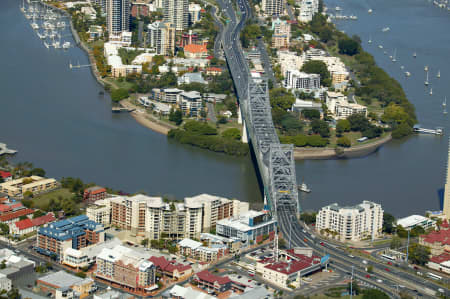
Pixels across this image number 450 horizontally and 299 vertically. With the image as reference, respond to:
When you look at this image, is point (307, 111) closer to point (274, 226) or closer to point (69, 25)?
point (274, 226)

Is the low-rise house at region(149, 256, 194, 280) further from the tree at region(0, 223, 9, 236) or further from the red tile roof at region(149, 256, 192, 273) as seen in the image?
the tree at region(0, 223, 9, 236)

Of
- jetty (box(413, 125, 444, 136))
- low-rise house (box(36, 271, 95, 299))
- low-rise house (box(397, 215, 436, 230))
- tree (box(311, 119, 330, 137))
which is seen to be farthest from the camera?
jetty (box(413, 125, 444, 136))

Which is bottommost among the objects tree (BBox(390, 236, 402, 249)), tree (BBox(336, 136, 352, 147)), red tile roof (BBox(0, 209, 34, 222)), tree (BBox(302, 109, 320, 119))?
tree (BBox(390, 236, 402, 249))

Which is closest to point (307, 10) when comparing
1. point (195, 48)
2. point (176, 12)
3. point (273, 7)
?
point (273, 7)

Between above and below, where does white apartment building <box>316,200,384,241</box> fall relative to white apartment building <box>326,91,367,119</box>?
below

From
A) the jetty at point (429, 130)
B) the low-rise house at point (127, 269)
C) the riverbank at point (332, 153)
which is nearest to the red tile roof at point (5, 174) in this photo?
the low-rise house at point (127, 269)

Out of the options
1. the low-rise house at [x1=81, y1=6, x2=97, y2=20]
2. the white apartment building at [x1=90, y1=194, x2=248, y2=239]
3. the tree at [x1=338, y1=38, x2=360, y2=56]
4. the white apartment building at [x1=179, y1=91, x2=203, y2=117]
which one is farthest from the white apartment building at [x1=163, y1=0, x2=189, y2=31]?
the white apartment building at [x1=90, y1=194, x2=248, y2=239]

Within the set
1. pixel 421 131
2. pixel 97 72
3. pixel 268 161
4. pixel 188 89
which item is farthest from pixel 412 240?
pixel 97 72
